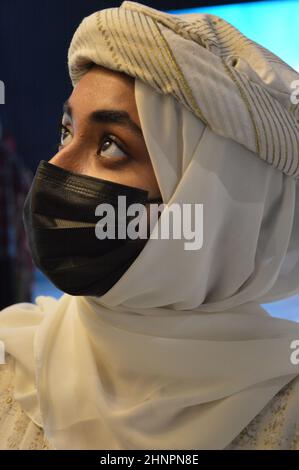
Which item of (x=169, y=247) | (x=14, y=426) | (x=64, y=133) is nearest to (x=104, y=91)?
(x=64, y=133)

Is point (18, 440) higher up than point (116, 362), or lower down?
lower down

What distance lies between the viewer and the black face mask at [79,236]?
83 centimetres

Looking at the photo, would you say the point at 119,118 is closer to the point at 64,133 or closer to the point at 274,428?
the point at 64,133

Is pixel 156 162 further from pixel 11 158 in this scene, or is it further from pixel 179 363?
pixel 11 158

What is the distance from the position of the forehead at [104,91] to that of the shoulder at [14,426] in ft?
1.74

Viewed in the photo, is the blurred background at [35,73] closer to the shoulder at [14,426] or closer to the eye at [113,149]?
the eye at [113,149]

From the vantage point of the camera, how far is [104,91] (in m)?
0.86

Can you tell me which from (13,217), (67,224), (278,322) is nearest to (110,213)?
(67,224)

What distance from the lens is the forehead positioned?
2.78 feet

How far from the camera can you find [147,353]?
0.88m

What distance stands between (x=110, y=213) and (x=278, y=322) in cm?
37

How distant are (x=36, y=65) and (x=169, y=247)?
1761 millimetres

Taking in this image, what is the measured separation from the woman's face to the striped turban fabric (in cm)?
3

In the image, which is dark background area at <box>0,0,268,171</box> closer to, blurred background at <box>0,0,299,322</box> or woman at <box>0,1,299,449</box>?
blurred background at <box>0,0,299,322</box>
